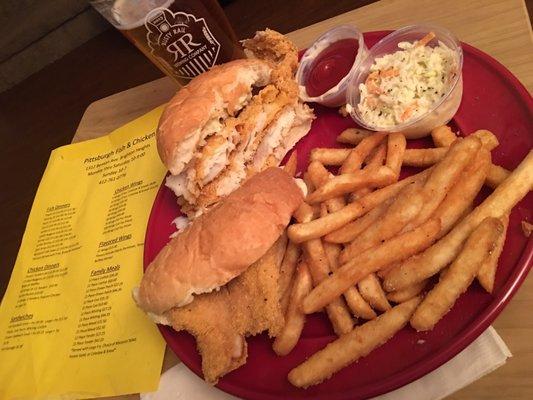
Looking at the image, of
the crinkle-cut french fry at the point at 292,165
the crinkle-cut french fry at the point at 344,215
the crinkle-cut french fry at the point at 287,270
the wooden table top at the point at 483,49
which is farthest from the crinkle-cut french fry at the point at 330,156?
the wooden table top at the point at 483,49

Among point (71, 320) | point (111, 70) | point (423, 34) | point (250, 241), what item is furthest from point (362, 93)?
point (111, 70)

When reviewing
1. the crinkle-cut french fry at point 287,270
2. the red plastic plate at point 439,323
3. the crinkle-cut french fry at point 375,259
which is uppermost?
the crinkle-cut french fry at point 375,259

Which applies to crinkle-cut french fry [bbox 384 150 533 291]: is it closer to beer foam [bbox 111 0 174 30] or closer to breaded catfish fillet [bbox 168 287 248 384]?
breaded catfish fillet [bbox 168 287 248 384]

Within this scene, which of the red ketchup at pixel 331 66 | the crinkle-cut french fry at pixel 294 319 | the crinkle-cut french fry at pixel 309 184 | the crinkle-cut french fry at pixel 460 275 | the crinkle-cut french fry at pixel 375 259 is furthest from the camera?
the red ketchup at pixel 331 66

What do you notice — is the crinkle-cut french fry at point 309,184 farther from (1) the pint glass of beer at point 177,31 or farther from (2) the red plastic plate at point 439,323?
(1) the pint glass of beer at point 177,31

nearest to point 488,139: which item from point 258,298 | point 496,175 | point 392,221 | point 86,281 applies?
point 496,175
